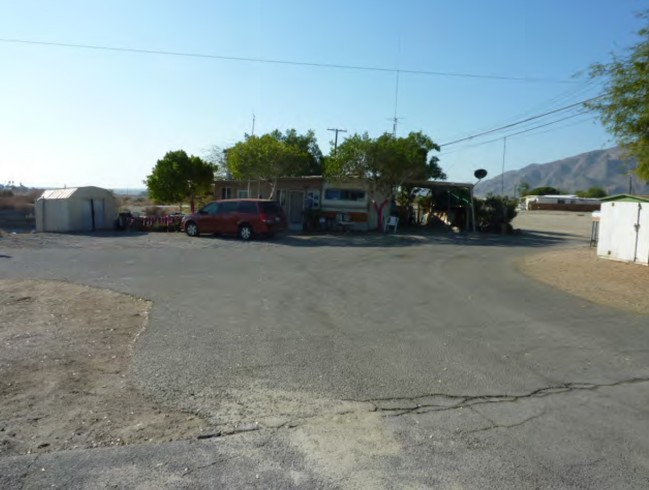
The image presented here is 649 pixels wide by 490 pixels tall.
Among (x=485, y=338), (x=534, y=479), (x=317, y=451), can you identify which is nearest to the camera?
(x=534, y=479)

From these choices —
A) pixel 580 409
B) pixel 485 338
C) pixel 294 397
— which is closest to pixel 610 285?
pixel 485 338

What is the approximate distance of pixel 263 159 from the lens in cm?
2542

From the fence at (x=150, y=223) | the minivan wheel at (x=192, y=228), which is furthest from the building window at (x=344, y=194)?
the fence at (x=150, y=223)

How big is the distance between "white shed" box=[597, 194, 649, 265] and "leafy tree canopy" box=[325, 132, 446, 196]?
9883 millimetres

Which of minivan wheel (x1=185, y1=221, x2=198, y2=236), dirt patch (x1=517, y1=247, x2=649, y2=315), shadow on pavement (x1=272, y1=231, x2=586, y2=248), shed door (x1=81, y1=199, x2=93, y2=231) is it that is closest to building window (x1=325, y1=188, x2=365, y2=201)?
shadow on pavement (x1=272, y1=231, x2=586, y2=248)

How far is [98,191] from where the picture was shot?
26.8 meters

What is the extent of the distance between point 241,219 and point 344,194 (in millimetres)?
7072

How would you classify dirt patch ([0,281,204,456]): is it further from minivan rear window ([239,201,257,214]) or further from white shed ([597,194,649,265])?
white shed ([597,194,649,265])

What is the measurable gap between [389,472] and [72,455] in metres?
2.15

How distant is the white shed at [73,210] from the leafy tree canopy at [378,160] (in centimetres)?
1175

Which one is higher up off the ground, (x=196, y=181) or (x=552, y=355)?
(x=196, y=181)

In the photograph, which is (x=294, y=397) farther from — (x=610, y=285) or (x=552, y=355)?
(x=610, y=285)

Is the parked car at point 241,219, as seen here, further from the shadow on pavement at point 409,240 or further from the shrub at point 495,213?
the shrub at point 495,213

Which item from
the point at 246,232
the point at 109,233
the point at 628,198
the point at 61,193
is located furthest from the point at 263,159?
the point at 628,198
